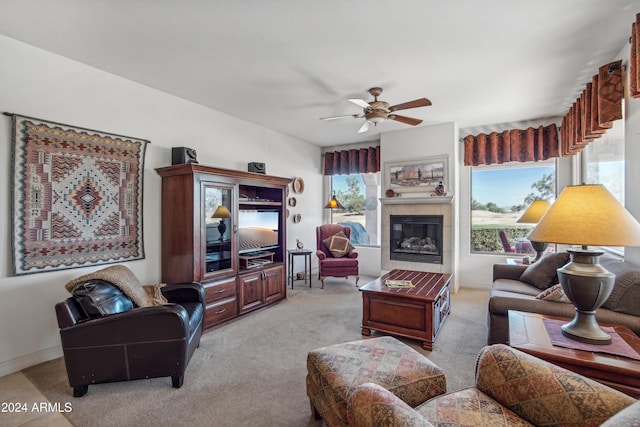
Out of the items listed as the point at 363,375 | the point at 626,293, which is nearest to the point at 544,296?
the point at 626,293

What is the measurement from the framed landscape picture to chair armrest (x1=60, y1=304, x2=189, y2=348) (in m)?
4.00

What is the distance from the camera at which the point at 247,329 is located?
321 cm

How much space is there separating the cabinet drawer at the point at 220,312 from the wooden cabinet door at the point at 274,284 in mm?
538

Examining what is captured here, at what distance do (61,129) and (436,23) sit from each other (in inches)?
127

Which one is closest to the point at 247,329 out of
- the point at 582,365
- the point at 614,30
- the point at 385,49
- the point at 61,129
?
the point at 61,129

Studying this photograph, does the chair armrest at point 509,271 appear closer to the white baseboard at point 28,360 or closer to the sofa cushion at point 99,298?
the sofa cushion at point 99,298

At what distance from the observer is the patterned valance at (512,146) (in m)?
4.36

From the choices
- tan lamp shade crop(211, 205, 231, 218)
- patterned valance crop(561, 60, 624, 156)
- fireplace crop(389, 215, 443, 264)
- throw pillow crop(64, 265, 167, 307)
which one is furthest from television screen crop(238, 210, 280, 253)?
patterned valance crop(561, 60, 624, 156)

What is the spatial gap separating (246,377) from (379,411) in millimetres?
1613

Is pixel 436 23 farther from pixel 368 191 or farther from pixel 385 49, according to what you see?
pixel 368 191

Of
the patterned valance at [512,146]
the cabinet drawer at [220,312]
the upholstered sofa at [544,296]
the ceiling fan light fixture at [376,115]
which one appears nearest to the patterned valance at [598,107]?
the patterned valance at [512,146]

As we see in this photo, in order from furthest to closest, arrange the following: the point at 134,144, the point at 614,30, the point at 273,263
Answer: the point at 273,263 → the point at 134,144 → the point at 614,30

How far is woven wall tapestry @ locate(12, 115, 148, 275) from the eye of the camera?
7.89 ft

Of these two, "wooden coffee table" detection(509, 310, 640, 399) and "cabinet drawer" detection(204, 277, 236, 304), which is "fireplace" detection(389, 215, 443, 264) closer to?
"cabinet drawer" detection(204, 277, 236, 304)
